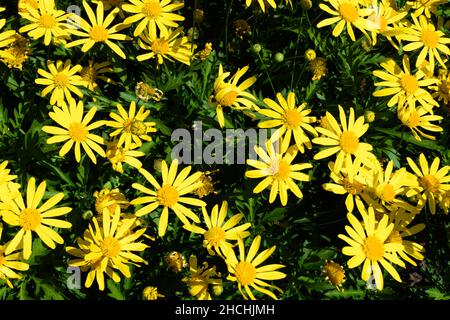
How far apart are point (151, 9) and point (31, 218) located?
1286mm

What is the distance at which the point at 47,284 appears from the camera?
2324mm

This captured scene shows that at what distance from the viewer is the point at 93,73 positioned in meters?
2.84

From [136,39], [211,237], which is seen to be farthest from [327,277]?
[136,39]

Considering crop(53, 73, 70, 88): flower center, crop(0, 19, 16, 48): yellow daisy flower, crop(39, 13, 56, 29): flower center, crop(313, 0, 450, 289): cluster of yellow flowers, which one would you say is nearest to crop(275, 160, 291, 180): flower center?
crop(313, 0, 450, 289): cluster of yellow flowers

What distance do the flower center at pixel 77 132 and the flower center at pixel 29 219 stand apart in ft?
1.35

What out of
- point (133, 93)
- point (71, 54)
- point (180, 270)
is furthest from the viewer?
point (71, 54)

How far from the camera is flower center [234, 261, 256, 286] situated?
2.33 metres

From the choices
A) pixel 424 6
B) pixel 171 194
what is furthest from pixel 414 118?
pixel 171 194

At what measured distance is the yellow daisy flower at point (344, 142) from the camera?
2591 millimetres

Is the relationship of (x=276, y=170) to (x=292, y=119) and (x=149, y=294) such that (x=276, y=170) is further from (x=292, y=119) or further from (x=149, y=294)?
(x=149, y=294)

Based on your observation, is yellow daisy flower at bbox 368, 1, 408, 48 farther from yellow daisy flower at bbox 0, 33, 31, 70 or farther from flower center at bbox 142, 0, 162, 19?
yellow daisy flower at bbox 0, 33, 31, 70

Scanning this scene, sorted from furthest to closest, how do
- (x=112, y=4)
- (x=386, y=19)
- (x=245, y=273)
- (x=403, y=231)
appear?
(x=386, y=19), (x=112, y=4), (x=403, y=231), (x=245, y=273)

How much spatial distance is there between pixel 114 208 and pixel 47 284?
458mm

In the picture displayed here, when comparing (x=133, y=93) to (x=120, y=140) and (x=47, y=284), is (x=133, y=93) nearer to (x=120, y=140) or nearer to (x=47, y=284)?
(x=120, y=140)
